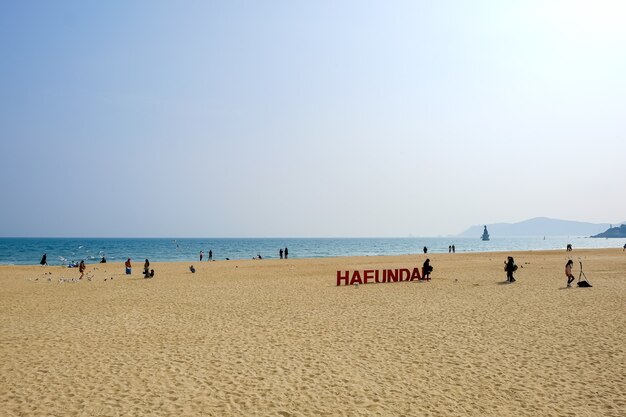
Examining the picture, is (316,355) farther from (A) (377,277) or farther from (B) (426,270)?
(B) (426,270)

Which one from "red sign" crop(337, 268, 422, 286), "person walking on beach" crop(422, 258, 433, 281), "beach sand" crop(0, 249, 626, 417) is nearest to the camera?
"beach sand" crop(0, 249, 626, 417)

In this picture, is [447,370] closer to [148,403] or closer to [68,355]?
[148,403]

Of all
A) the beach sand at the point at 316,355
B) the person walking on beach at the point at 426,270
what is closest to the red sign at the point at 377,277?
the person walking on beach at the point at 426,270

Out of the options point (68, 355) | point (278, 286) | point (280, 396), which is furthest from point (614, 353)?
point (278, 286)

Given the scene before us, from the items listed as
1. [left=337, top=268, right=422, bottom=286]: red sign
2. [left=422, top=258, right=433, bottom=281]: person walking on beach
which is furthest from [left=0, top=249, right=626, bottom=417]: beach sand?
[left=422, top=258, right=433, bottom=281]: person walking on beach

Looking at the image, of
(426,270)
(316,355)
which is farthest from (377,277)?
(316,355)

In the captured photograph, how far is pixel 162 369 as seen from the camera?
10695 millimetres

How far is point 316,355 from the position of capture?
38.9ft

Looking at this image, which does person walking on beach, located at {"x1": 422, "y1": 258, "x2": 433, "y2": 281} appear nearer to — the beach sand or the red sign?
the red sign

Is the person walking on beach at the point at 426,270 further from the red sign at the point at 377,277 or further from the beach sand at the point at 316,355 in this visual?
the beach sand at the point at 316,355

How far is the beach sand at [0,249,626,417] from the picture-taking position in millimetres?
8562

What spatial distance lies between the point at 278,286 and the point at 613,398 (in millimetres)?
20771

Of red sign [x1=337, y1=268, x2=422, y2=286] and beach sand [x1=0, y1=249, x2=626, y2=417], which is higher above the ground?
red sign [x1=337, y1=268, x2=422, y2=286]

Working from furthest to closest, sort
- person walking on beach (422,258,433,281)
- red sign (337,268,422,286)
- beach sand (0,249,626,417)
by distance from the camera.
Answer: person walking on beach (422,258,433,281) → red sign (337,268,422,286) → beach sand (0,249,626,417)
